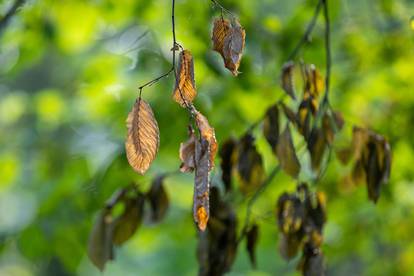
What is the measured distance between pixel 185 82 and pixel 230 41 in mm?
100

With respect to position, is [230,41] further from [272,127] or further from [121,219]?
[121,219]

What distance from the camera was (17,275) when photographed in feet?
33.8

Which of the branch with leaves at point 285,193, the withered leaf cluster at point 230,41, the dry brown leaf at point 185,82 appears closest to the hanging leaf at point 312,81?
the branch with leaves at point 285,193

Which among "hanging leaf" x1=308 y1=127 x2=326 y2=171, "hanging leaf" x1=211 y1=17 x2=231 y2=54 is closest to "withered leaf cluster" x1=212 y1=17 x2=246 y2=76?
"hanging leaf" x1=211 y1=17 x2=231 y2=54

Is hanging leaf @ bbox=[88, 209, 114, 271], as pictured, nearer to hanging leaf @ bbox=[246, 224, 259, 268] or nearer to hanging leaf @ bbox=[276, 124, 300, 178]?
hanging leaf @ bbox=[246, 224, 259, 268]

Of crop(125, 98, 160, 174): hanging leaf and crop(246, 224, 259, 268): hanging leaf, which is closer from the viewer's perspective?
crop(125, 98, 160, 174): hanging leaf

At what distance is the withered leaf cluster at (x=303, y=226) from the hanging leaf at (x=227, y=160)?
0.11m

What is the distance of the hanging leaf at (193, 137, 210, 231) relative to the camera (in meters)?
0.84

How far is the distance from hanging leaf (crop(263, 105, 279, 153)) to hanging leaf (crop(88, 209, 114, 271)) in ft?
1.16

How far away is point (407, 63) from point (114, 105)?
0.96 m

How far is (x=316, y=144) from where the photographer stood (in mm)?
1429

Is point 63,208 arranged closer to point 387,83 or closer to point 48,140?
point 387,83

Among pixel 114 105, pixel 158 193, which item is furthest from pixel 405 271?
pixel 158 193

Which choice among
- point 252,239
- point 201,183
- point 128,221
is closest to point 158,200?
point 128,221
